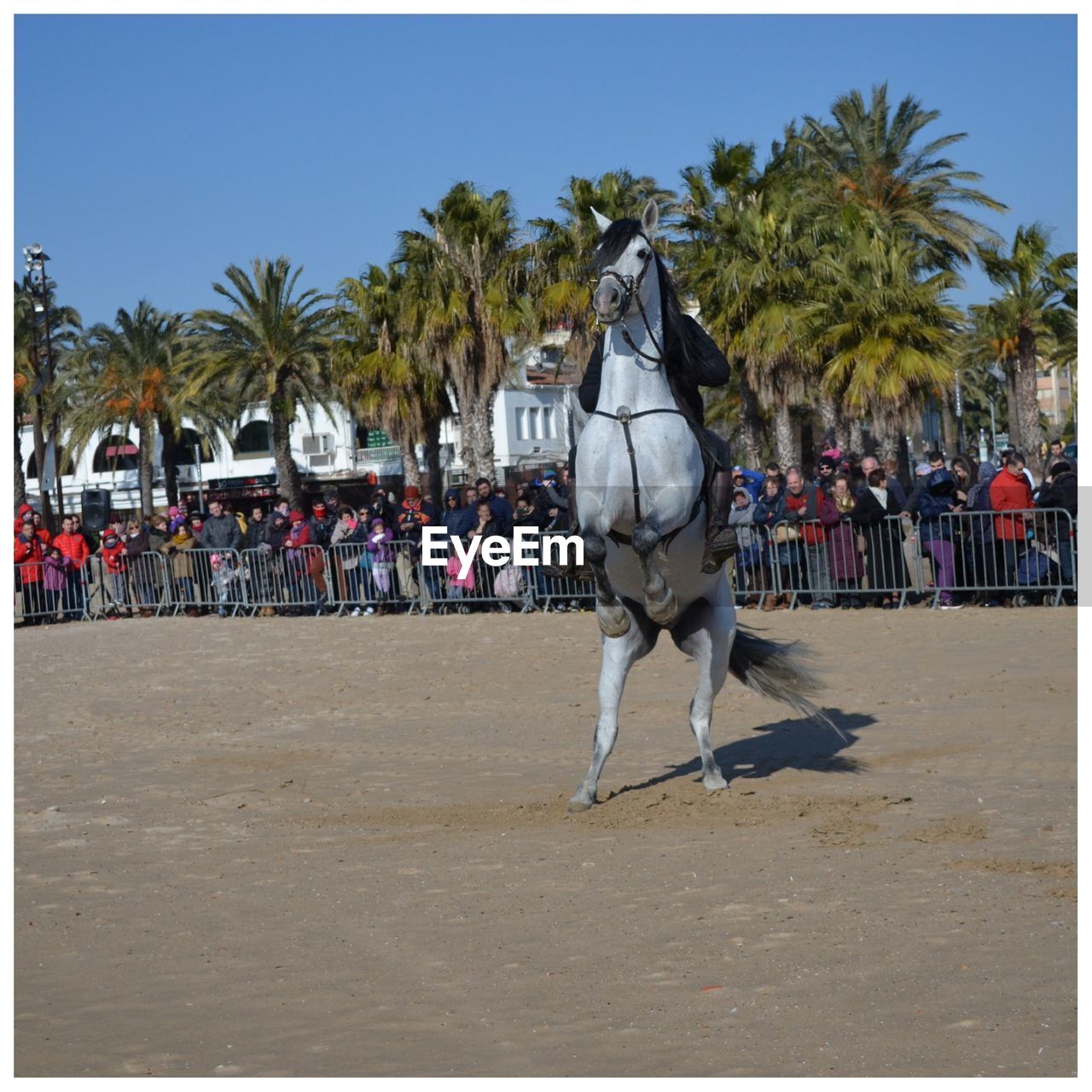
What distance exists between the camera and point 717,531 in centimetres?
873

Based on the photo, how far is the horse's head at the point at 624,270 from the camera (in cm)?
828

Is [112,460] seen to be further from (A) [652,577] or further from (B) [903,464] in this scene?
(A) [652,577]

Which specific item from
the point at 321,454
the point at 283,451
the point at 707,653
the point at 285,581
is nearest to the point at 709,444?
the point at 707,653

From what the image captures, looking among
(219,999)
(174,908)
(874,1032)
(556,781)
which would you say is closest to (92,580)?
(556,781)

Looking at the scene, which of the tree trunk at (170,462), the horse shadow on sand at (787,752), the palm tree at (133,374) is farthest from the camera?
the tree trunk at (170,462)

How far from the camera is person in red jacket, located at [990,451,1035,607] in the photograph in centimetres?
1752

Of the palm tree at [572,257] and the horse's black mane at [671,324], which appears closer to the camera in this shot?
the horse's black mane at [671,324]

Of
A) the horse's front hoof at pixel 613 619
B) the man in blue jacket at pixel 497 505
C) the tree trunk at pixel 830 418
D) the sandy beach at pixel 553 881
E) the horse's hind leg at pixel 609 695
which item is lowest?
the sandy beach at pixel 553 881

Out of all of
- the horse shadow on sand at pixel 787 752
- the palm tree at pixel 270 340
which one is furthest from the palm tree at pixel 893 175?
the horse shadow on sand at pixel 787 752

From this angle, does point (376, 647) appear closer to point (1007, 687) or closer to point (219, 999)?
point (1007, 687)

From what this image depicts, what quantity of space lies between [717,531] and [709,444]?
0.52 m

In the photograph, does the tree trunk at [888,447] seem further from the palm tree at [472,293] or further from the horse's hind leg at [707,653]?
the horse's hind leg at [707,653]

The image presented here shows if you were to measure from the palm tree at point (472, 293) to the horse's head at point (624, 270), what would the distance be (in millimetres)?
25961
